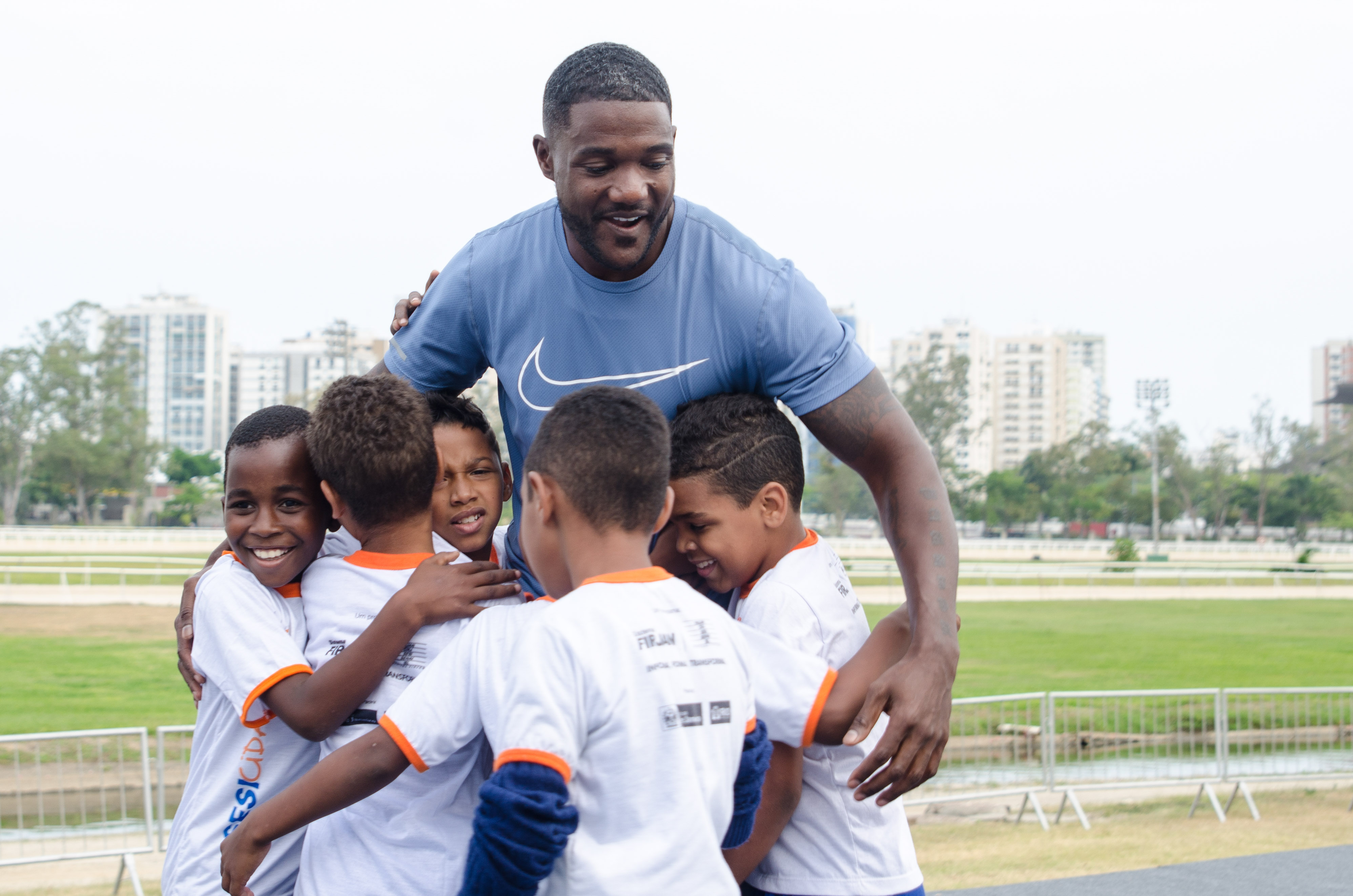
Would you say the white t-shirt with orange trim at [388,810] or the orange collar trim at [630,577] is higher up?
the orange collar trim at [630,577]

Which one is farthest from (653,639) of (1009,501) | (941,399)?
(1009,501)

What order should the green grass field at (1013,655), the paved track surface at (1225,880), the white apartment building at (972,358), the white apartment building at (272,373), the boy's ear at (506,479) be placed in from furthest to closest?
the white apartment building at (272,373), the white apartment building at (972,358), the green grass field at (1013,655), the paved track surface at (1225,880), the boy's ear at (506,479)

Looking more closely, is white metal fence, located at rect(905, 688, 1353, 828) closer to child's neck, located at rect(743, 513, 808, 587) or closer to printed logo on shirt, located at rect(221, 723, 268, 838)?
child's neck, located at rect(743, 513, 808, 587)

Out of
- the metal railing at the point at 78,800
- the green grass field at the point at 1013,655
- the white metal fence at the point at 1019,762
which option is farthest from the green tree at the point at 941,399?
the metal railing at the point at 78,800

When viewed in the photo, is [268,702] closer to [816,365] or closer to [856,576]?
[816,365]

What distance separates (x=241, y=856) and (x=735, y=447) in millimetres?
1345

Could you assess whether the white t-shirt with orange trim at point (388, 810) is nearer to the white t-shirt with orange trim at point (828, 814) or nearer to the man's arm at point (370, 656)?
the man's arm at point (370, 656)

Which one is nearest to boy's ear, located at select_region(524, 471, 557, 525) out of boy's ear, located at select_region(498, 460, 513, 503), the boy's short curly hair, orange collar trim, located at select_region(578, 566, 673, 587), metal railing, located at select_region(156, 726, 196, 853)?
orange collar trim, located at select_region(578, 566, 673, 587)

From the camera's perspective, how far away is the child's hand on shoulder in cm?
220

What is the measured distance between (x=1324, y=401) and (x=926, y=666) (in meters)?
84.7

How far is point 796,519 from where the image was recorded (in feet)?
8.86

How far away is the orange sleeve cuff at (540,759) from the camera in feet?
5.84

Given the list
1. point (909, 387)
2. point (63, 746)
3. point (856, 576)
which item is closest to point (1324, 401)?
point (909, 387)

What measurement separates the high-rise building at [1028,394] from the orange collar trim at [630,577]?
523ft
